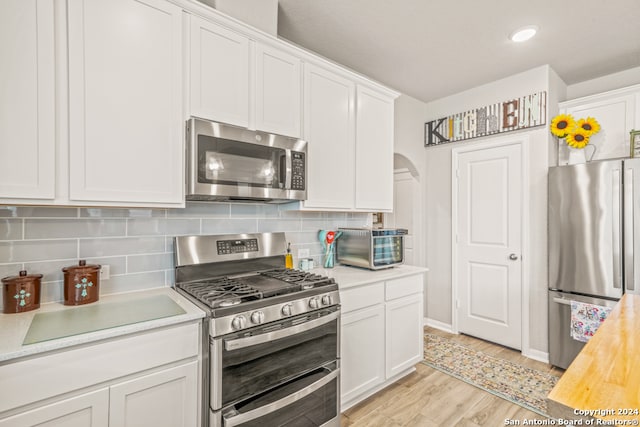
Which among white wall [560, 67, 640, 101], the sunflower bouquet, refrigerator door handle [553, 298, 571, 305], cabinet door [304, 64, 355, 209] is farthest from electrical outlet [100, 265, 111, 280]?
white wall [560, 67, 640, 101]

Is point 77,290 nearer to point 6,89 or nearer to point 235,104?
point 6,89

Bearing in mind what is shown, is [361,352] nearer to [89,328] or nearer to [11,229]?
[89,328]

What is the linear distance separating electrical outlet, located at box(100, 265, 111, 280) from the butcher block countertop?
6.38 feet

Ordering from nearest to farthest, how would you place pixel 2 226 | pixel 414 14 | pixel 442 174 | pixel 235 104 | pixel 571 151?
pixel 2 226 < pixel 235 104 < pixel 414 14 < pixel 571 151 < pixel 442 174

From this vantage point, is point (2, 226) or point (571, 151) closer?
point (2, 226)

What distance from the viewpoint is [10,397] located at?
3.44 ft

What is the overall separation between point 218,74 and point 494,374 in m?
3.22

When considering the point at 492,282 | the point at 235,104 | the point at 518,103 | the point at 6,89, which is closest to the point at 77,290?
the point at 6,89

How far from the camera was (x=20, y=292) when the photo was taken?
1.39m

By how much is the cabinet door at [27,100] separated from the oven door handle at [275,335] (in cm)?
103

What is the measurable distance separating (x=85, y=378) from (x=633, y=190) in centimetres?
369

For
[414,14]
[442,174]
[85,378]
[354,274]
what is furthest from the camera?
[442,174]

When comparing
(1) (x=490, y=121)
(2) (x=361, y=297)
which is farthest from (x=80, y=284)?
(1) (x=490, y=121)

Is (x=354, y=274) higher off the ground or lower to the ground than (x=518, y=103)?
lower
